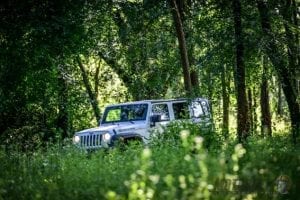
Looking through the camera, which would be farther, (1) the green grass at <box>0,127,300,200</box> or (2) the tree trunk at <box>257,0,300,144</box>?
(2) the tree trunk at <box>257,0,300,144</box>

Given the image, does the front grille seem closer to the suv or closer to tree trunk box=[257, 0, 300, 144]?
the suv

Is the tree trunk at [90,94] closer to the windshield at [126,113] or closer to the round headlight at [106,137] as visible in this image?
the windshield at [126,113]

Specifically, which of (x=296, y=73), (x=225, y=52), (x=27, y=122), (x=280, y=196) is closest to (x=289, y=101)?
(x=296, y=73)

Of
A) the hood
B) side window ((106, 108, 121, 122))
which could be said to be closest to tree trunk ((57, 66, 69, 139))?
side window ((106, 108, 121, 122))

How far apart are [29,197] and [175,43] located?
2096 cm

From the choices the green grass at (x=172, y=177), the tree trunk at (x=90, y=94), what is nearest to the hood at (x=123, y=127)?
the green grass at (x=172, y=177)

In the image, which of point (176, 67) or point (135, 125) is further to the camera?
point (176, 67)

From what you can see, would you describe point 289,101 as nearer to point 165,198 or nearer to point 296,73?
point 296,73

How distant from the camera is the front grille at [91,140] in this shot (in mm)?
13961

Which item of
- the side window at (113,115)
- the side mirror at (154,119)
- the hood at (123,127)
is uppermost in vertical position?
the side window at (113,115)

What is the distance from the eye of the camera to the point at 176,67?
2578 cm

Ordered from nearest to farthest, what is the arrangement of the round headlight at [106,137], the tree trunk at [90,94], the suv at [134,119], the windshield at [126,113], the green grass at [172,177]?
the green grass at [172,177], the round headlight at [106,137], the suv at [134,119], the windshield at [126,113], the tree trunk at [90,94]

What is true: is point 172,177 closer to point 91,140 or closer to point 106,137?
point 106,137

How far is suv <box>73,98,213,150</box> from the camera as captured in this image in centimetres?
1382
